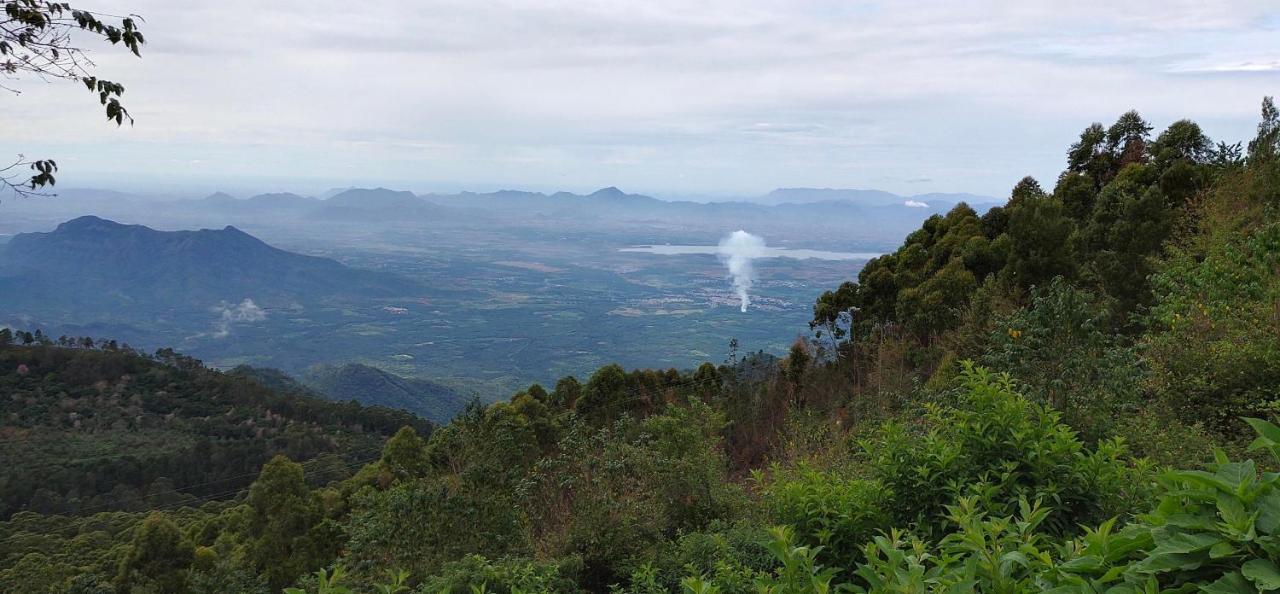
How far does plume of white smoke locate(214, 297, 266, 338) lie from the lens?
144 m

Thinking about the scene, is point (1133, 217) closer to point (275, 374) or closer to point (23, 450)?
point (23, 450)

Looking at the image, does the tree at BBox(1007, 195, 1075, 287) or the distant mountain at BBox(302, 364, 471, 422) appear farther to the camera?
the distant mountain at BBox(302, 364, 471, 422)

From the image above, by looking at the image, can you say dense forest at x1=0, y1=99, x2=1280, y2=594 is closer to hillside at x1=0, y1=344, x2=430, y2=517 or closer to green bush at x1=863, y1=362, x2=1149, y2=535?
Result: green bush at x1=863, y1=362, x2=1149, y2=535

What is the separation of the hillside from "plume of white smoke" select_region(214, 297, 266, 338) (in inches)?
3660

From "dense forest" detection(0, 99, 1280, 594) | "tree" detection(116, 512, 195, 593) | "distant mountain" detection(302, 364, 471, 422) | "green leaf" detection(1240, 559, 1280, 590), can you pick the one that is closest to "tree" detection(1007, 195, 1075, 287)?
"dense forest" detection(0, 99, 1280, 594)

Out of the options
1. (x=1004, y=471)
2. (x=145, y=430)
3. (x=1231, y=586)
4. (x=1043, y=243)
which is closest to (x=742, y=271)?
(x=145, y=430)

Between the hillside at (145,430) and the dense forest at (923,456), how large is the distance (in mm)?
7589

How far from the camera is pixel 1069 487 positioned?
2.93m

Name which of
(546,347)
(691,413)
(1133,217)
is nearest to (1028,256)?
(1133,217)

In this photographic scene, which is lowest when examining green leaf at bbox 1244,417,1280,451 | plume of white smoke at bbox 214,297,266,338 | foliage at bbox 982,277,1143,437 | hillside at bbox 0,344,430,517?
plume of white smoke at bbox 214,297,266,338

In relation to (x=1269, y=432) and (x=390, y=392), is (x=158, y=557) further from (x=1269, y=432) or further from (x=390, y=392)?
(x=390, y=392)

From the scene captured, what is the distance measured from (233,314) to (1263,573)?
182984mm

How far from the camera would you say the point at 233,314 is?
6324 inches

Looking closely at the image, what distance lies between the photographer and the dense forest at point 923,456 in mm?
2000
